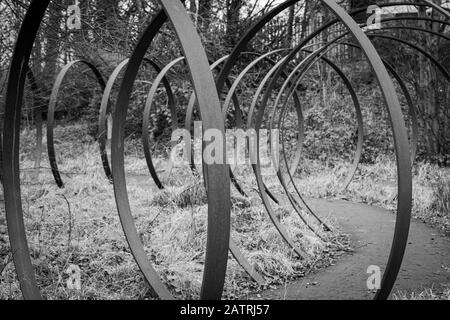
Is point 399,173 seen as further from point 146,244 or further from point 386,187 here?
point 386,187

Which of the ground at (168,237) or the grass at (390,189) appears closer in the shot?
the ground at (168,237)

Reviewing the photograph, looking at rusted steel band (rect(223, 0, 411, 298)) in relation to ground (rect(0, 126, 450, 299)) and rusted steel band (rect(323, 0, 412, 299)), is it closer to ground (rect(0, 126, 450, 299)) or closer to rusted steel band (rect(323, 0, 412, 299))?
rusted steel band (rect(323, 0, 412, 299))

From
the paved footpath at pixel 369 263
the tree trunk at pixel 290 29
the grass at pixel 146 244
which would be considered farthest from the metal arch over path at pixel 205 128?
the tree trunk at pixel 290 29

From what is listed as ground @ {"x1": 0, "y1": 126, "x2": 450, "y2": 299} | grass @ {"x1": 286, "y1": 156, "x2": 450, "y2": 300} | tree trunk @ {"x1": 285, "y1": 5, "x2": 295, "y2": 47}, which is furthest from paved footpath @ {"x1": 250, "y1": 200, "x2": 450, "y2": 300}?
tree trunk @ {"x1": 285, "y1": 5, "x2": 295, "y2": 47}

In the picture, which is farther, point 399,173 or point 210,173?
point 399,173

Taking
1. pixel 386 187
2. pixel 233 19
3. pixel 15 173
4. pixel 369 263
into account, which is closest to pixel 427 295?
pixel 369 263

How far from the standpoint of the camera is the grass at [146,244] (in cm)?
358

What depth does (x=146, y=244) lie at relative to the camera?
4.52m

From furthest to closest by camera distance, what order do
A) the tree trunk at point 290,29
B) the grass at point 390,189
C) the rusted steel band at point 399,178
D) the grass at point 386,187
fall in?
the tree trunk at point 290,29 < the grass at point 386,187 < the grass at point 390,189 < the rusted steel band at point 399,178

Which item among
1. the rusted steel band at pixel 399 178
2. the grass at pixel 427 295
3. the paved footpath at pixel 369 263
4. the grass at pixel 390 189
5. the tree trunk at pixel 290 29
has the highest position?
the tree trunk at pixel 290 29

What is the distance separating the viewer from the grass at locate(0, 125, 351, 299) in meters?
3.58

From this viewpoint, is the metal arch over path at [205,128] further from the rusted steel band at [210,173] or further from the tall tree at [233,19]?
the tall tree at [233,19]
